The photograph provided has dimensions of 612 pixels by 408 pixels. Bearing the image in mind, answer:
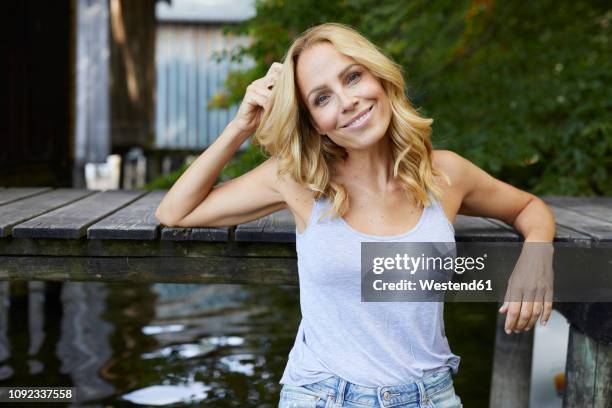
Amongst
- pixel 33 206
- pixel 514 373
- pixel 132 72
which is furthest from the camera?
pixel 132 72

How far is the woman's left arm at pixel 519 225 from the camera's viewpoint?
212 cm

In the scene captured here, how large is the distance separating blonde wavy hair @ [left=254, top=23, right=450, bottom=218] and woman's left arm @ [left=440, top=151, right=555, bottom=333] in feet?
0.44

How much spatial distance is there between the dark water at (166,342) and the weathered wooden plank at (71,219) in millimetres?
1403

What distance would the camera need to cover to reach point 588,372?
2.50m

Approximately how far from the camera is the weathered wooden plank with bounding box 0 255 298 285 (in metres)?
2.47

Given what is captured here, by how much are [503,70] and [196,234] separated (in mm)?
4263

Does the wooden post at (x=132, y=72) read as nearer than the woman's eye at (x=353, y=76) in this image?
No

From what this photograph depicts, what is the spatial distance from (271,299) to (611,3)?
3.74 metres

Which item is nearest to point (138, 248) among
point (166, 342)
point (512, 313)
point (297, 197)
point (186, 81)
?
point (297, 197)

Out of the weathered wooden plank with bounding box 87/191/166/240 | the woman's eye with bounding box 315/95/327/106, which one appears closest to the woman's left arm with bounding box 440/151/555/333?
Answer: the woman's eye with bounding box 315/95/327/106

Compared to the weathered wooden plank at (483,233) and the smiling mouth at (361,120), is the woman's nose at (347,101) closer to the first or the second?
the smiling mouth at (361,120)

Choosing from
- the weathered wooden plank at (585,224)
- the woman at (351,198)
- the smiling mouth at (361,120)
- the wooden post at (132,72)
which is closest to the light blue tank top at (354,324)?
the woman at (351,198)

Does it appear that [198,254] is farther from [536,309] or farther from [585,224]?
[585,224]

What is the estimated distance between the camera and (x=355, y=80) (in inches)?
81.1
